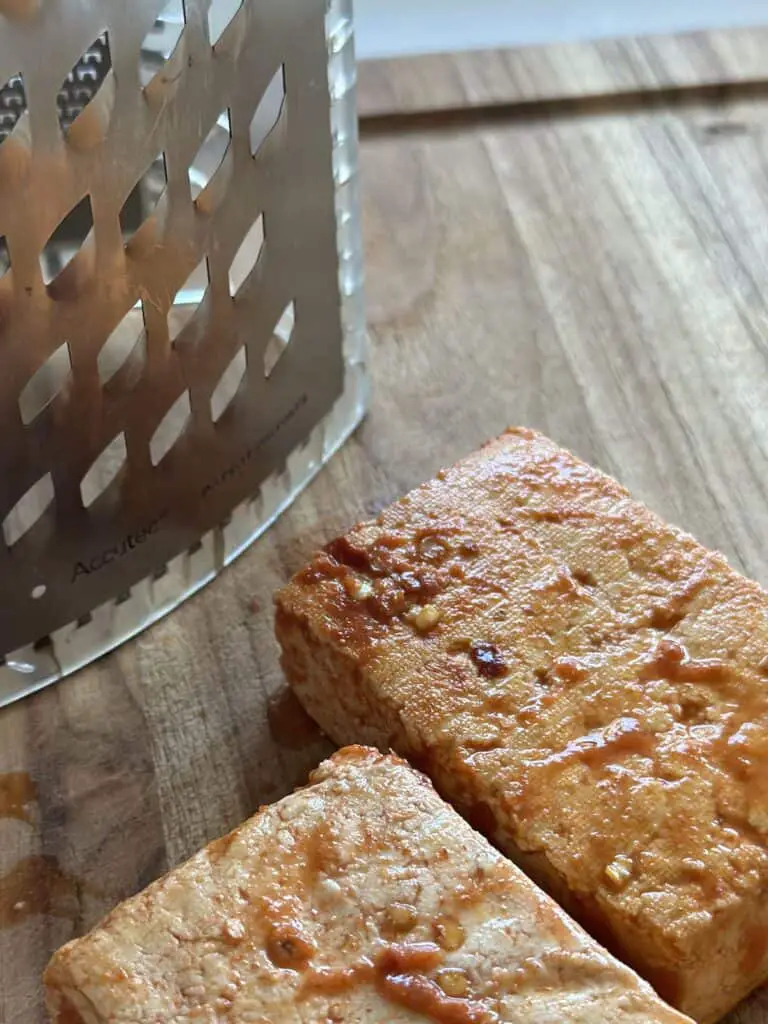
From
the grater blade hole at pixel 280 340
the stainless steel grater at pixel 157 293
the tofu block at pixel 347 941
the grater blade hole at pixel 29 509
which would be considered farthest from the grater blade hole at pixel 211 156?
the tofu block at pixel 347 941

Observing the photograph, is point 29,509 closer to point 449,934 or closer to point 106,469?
point 106,469

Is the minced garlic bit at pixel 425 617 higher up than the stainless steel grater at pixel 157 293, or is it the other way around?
the stainless steel grater at pixel 157 293

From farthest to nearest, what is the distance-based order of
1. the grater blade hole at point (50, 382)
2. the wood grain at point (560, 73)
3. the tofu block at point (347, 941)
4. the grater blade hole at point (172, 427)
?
the wood grain at point (560, 73), the grater blade hole at point (172, 427), the grater blade hole at point (50, 382), the tofu block at point (347, 941)

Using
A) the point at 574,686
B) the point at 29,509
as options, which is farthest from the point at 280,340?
the point at 574,686

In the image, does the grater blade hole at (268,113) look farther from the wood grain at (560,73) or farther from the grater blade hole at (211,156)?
the wood grain at (560,73)

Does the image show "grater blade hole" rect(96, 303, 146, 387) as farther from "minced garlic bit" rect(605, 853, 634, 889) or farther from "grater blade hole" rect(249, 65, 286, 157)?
"minced garlic bit" rect(605, 853, 634, 889)

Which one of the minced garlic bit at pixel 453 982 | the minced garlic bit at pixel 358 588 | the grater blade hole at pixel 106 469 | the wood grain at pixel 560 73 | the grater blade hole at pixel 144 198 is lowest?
the minced garlic bit at pixel 453 982

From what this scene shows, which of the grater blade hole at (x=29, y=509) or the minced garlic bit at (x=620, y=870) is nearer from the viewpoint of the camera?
the minced garlic bit at (x=620, y=870)
